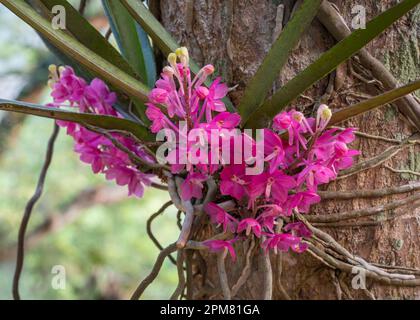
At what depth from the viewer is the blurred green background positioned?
2859mm

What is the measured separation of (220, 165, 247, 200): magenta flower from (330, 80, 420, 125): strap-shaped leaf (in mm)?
118

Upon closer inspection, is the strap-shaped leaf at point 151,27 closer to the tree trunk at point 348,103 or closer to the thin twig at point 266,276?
the tree trunk at point 348,103

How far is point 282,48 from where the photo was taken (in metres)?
0.63

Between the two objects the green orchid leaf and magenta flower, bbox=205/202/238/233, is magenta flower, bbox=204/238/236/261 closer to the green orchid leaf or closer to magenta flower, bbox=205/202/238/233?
magenta flower, bbox=205/202/238/233

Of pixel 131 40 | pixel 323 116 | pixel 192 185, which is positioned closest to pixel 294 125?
pixel 323 116

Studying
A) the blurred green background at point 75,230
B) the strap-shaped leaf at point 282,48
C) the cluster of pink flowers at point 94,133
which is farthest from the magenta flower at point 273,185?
the blurred green background at point 75,230

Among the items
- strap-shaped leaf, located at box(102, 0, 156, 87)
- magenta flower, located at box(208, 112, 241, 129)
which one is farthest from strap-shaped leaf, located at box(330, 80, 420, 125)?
strap-shaped leaf, located at box(102, 0, 156, 87)

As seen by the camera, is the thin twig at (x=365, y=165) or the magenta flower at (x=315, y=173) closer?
the magenta flower at (x=315, y=173)

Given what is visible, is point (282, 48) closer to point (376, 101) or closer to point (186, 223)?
point (376, 101)

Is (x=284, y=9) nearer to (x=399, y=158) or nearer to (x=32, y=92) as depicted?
(x=399, y=158)

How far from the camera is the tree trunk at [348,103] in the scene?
2.32 feet

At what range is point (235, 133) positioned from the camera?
1.86ft

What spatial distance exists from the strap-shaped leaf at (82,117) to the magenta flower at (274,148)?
0.20 m
